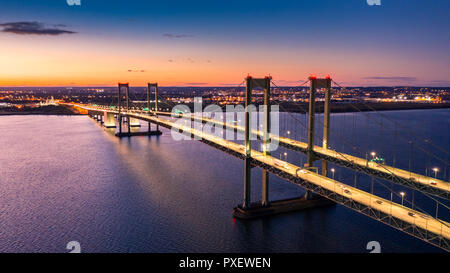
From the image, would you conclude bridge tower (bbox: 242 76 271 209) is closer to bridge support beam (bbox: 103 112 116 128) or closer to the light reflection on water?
Answer: the light reflection on water

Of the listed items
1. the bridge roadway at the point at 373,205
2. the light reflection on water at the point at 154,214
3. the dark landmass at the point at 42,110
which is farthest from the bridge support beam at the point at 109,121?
the bridge roadway at the point at 373,205

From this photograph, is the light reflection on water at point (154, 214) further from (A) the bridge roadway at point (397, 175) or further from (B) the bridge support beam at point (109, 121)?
(B) the bridge support beam at point (109, 121)

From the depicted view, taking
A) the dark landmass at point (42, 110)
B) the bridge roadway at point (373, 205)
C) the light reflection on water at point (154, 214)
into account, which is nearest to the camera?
the bridge roadway at point (373, 205)

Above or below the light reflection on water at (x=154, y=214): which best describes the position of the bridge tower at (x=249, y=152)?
above

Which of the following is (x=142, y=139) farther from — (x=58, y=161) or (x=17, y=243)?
(x=17, y=243)

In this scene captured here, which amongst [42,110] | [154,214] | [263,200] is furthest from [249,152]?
[42,110]

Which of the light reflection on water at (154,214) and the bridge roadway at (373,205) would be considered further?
the light reflection on water at (154,214)

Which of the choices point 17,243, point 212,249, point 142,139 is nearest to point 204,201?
point 212,249
